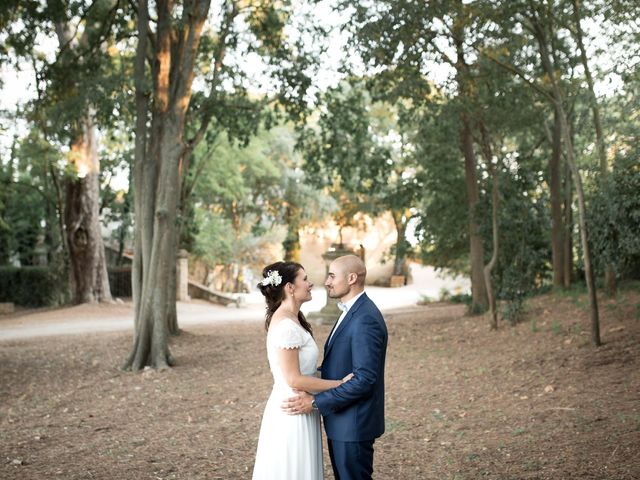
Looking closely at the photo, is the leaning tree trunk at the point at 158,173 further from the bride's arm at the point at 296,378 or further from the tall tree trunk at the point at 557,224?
the tall tree trunk at the point at 557,224

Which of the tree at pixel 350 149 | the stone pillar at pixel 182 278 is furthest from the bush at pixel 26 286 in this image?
the tree at pixel 350 149

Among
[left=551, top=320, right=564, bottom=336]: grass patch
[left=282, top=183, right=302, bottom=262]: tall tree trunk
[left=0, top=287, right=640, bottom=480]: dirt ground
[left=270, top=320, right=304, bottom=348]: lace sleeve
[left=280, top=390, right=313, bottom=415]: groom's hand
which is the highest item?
[left=282, top=183, right=302, bottom=262]: tall tree trunk

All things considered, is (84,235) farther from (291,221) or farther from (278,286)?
(278,286)

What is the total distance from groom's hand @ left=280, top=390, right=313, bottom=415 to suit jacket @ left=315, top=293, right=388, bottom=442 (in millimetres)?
113

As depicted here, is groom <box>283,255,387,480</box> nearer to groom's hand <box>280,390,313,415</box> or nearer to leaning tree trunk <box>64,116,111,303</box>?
groom's hand <box>280,390,313,415</box>

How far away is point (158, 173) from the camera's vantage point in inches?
531

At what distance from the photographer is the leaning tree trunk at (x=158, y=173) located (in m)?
12.9

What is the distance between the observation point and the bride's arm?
4023 millimetres

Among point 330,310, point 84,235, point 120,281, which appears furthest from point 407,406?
point 120,281

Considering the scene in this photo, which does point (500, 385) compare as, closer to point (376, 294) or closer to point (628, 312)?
point (628, 312)

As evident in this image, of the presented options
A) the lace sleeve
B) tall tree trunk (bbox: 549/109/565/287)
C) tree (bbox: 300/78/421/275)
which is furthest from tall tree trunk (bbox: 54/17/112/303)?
the lace sleeve

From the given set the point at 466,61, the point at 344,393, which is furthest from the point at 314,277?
the point at 344,393

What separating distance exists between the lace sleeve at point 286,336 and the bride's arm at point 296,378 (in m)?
0.03

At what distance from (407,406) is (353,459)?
5525 millimetres
